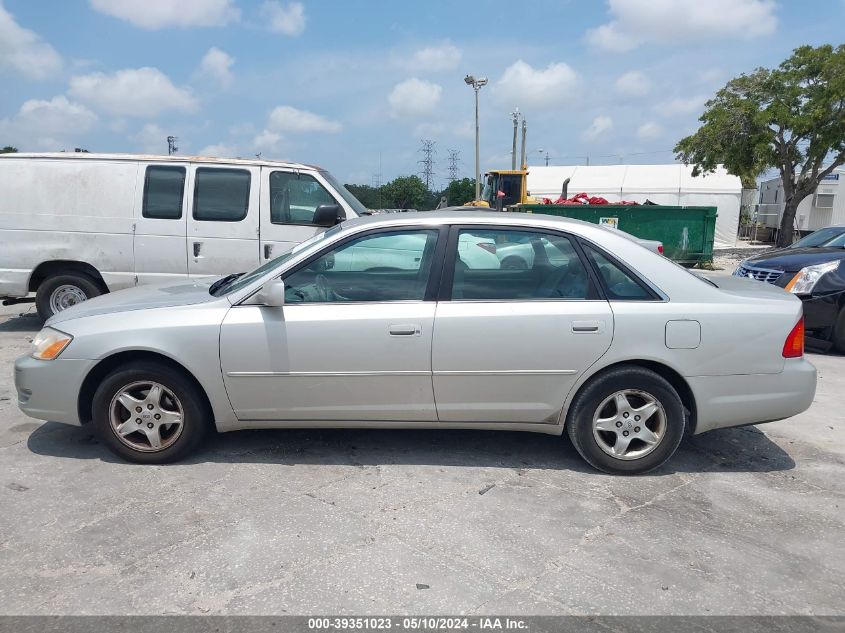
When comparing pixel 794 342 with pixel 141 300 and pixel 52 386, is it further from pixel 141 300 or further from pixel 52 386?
pixel 52 386

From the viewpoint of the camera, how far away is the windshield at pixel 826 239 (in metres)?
8.70

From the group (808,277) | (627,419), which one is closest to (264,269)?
(627,419)

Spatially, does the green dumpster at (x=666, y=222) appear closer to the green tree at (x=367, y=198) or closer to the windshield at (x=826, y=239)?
the green tree at (x=367, y=198)

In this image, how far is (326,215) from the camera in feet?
23.5

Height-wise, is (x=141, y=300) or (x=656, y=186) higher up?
(x=656, y=186)

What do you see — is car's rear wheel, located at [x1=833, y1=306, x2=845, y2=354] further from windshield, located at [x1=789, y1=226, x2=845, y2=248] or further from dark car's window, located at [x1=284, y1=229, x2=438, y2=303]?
dark car's window, located at [x1=284, y1=229, x2=438, y2=303]

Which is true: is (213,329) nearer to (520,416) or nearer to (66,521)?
(66,521)

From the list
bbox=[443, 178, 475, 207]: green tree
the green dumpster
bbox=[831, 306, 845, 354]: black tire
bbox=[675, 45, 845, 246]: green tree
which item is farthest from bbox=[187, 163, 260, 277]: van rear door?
bbox=[443, 178, 475, 207]: green tree

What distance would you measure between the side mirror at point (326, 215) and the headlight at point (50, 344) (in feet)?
11.2

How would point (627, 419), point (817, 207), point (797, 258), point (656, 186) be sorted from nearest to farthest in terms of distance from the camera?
1. point (627, 419)
2. point (797, 258)
3. point (656, 186)
4. point (817, 207)

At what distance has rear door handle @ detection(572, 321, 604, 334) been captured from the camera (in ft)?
12.9

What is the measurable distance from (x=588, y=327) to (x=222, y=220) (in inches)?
194

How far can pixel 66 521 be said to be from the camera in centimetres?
351

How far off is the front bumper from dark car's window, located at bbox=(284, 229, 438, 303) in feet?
4.55
